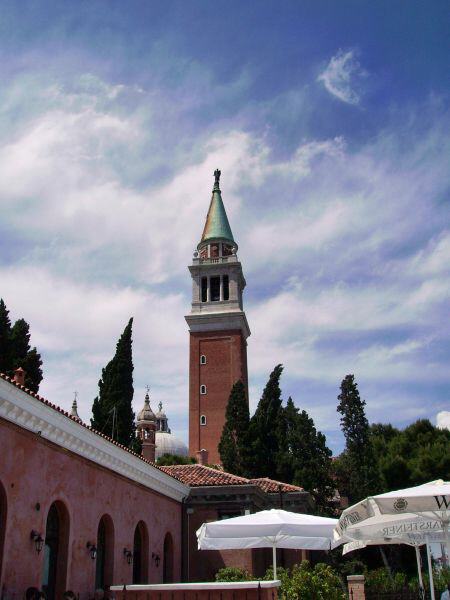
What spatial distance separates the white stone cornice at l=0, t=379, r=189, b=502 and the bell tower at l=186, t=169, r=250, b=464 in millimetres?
30706

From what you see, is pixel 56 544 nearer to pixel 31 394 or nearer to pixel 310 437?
pixel 31 394

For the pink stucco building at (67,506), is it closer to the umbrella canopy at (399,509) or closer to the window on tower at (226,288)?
the umbrella canopy at (399,509)

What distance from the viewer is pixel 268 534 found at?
1193 cm

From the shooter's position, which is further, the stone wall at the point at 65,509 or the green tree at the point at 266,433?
the green tree at the point at 266,433

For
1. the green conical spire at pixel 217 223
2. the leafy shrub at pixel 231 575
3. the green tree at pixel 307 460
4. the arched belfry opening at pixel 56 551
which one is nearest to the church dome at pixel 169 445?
the green conical spire at pixel 217 223

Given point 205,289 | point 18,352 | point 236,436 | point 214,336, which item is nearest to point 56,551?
point 18,352

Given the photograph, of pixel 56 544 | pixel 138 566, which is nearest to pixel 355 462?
pixel 138 566

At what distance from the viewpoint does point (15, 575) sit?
35.2ft

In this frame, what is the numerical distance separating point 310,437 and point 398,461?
6.30 metres

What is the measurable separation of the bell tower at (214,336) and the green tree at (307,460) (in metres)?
12.0

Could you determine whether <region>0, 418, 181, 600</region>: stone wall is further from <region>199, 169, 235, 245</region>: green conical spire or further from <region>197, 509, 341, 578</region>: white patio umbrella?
<region>199, 169, 235, 245</region>: green conical spire

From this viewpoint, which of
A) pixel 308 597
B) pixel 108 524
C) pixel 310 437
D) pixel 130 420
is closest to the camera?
pixel 308 597

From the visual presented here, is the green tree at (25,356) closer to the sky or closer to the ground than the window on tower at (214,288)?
closer to the ground

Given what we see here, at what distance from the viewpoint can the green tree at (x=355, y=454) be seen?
35.0 m
